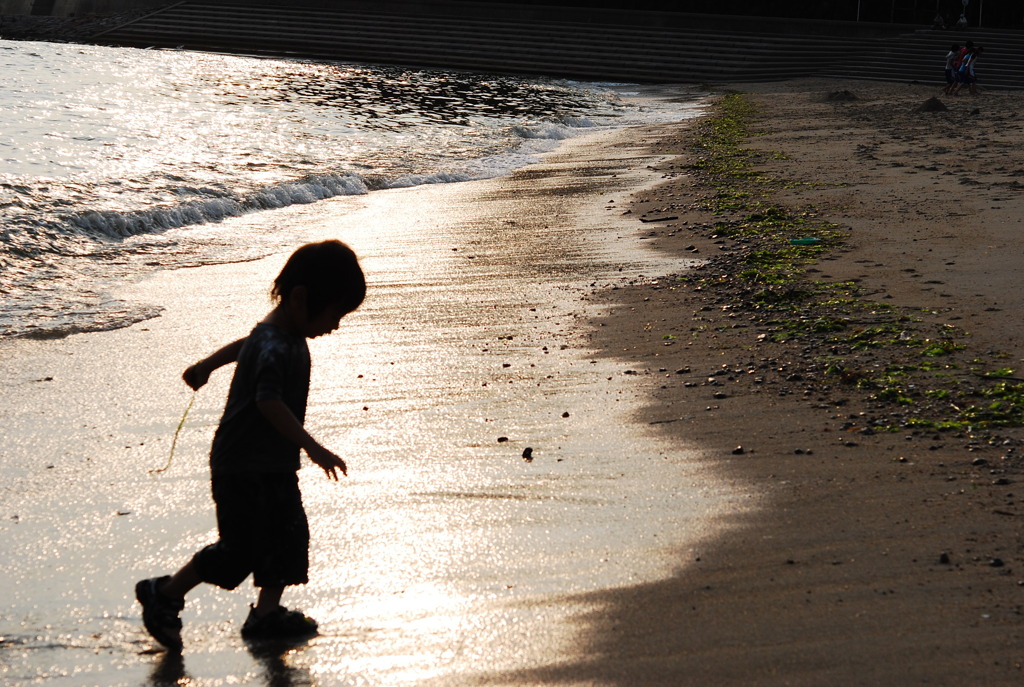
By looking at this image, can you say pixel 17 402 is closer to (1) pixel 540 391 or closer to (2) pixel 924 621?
(1) pixel 540 391

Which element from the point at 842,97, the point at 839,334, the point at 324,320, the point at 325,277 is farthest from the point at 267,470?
the point at 842,97

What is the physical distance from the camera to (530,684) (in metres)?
2.98

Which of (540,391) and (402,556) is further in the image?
(540,391)

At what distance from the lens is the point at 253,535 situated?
3305mm

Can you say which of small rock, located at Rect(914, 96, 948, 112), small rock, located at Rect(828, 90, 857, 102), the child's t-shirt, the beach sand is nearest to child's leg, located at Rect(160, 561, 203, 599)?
the beach sand

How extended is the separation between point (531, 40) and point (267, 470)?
44252mm

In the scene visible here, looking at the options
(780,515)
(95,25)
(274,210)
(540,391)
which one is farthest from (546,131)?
(95,25)

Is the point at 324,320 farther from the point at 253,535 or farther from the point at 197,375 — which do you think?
the point at 253,535

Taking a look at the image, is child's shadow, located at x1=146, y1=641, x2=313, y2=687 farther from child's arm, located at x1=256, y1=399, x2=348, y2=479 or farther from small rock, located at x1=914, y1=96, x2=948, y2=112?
small rock, located at x1=914, y1=96, x2=948, y2=112

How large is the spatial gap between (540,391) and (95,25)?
50.5 m

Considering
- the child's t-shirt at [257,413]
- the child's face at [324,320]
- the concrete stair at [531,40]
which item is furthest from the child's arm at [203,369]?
the concrete stair at [531,40]

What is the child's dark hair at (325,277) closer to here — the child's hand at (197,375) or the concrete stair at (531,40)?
the child's hand at (197,375)

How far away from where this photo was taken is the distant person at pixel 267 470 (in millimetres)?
3207

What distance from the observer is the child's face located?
3.25m
